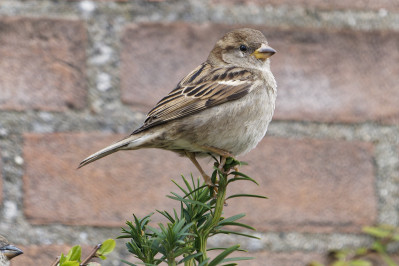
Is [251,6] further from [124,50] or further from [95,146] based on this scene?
[95,146]

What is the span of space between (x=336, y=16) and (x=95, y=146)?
0.45m

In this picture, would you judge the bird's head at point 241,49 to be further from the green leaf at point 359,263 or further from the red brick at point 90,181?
the green leaf at point 359,263

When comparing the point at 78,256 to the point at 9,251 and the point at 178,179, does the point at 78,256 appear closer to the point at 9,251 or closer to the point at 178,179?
the point at 9,251

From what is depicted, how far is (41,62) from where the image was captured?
105 cm

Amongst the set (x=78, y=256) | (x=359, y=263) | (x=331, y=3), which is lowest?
(x=78, y=256)

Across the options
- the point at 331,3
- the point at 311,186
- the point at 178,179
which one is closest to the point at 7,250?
the point at 178,179

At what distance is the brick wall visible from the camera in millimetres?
1017

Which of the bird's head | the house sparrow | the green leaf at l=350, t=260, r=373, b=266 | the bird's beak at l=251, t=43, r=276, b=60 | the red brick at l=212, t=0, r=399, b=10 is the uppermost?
the red brick at l=212, t=0, r=399, b=10

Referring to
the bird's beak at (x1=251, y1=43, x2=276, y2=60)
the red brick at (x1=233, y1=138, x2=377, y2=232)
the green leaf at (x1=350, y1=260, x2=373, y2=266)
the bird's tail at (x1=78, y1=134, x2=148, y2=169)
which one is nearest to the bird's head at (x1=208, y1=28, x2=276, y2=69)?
the bird's beak at (x1=251, y1=43, x2=276, y2=60)

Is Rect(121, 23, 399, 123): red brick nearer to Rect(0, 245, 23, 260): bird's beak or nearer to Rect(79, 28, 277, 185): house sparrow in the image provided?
Rect(79, 28, 277, 185): house sparrow

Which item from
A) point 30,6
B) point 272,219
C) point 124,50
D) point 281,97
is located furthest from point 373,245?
point 30,6

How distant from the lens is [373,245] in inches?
43.0

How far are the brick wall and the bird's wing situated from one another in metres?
0.14

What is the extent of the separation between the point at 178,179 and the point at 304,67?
0.91ft
